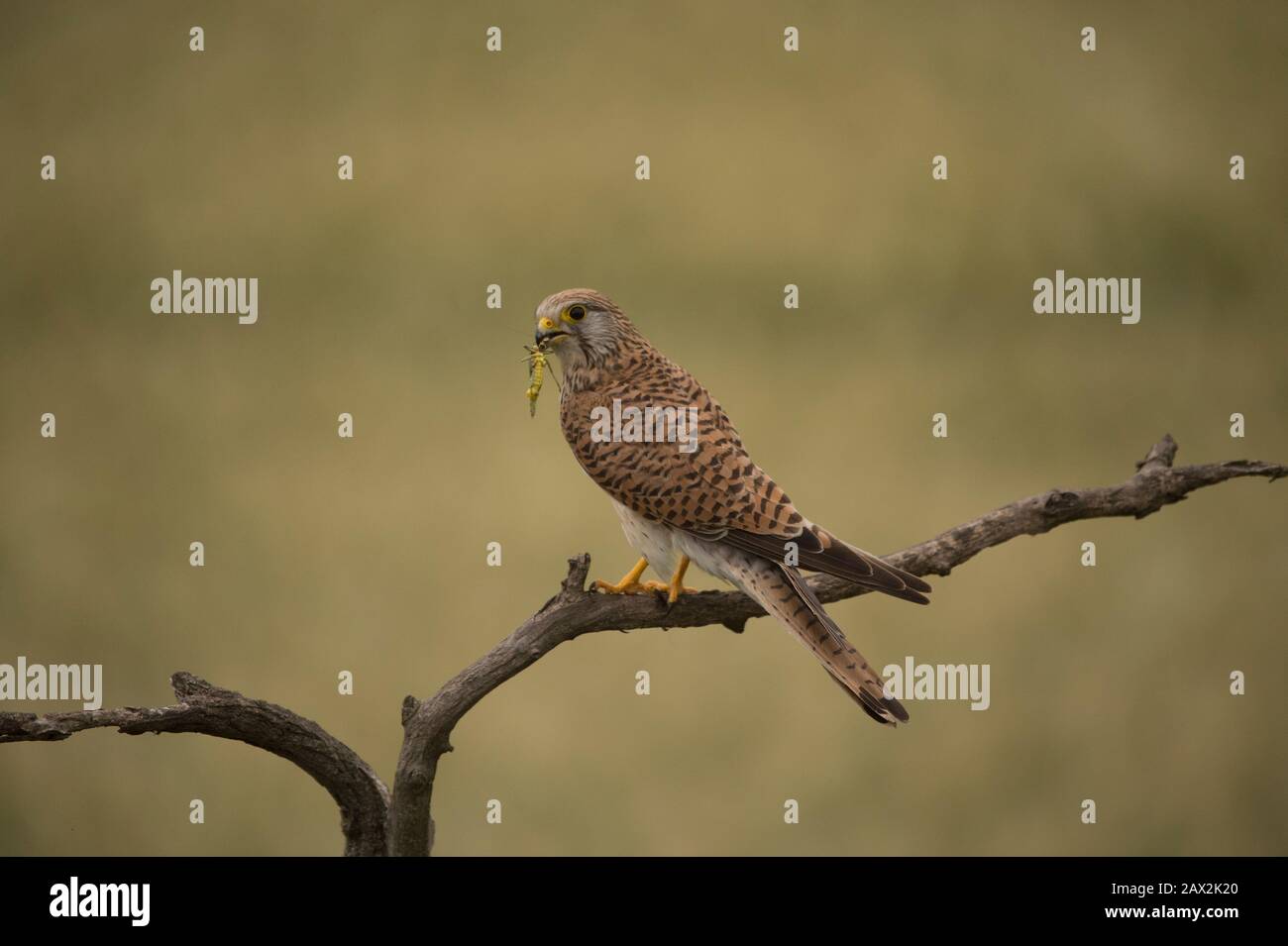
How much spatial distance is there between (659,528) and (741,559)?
229 millimetres

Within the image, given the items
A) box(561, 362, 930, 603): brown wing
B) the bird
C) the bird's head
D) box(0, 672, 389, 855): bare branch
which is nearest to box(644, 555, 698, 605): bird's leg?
the bird

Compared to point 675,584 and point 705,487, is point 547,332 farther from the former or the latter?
point 675,584

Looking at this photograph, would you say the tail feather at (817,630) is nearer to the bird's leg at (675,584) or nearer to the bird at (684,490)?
the bird at (684,490)

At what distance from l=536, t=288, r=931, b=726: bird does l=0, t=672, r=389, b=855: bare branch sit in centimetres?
74

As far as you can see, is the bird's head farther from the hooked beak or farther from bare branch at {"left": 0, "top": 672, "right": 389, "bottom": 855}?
bare branch at {"left": 0, "top": 672, "right": 389, "bottom": 855}

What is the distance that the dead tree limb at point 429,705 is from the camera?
9.08ft

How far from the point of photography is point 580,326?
3.18m

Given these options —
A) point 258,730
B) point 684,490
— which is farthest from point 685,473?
point 258,730

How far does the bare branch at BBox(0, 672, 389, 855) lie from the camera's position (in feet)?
8.42

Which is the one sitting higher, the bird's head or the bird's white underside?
the bird's head

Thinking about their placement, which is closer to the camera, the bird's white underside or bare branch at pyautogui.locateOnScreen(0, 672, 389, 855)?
bare branch at pyautogui.locateOnScreen(0, 672, 389, 855)
